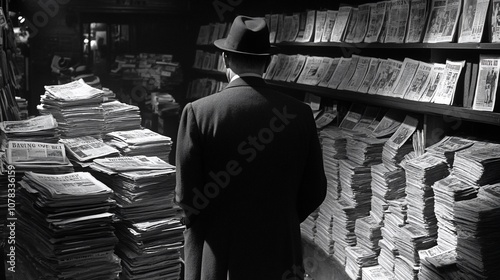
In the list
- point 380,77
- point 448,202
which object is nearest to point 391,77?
point 380,77

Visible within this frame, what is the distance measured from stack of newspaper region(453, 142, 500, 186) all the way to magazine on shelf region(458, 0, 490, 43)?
1.93ft

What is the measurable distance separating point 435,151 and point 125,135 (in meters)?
1.89

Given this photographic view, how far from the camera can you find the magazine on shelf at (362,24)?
14.6ft

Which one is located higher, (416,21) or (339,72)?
(416,21)

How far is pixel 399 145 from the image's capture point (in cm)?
399

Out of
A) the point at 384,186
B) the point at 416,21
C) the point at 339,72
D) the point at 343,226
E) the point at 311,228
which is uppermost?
the point at 416,21

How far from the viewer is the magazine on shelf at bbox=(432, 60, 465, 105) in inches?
134

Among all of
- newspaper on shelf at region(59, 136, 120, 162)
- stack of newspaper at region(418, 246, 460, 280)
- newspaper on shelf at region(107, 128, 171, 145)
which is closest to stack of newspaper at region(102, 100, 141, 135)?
newspaper on shelf at region(107, 128, 171, 145)

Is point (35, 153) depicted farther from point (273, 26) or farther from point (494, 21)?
point (273, 26)

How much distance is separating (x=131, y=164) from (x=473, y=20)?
200 cm

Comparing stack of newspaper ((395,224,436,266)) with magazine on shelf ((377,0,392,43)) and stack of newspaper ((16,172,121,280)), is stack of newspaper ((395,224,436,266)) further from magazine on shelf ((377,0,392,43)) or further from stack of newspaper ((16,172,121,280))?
stack of newspaper ((16,172,121,280))

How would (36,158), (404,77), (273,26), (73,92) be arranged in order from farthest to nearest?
(273,26) → (404,77) → (73,92) → (36,158)

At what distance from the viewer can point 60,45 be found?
27.9 ft

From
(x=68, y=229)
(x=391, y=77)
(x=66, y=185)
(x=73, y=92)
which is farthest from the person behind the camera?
(x=391, y=77)
